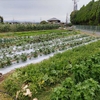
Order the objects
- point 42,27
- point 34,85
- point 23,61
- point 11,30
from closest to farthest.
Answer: point 34,85 → point 23,61 → point 11,30 → point 42,27

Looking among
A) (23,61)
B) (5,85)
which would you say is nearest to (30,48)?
(23,61)

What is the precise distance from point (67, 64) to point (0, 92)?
2.01 metres

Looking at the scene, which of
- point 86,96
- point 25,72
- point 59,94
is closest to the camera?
point 86,96

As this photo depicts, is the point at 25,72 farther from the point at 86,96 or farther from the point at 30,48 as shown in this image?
the point at 30,48

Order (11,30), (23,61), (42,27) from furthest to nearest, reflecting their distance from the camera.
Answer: (42,27) → (11,30) → (23,61)

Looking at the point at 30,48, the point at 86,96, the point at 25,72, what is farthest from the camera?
the point at 30,48

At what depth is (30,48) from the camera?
8539 mm

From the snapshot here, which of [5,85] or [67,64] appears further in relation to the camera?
[67,64]

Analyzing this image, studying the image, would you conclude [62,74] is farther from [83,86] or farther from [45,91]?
[83,86]

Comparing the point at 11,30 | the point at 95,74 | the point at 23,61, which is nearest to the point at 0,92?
the point at 95,74

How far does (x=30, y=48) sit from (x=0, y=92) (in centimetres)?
509

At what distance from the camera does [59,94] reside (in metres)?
2.73

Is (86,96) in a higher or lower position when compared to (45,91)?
higher

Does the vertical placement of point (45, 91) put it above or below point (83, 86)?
below
